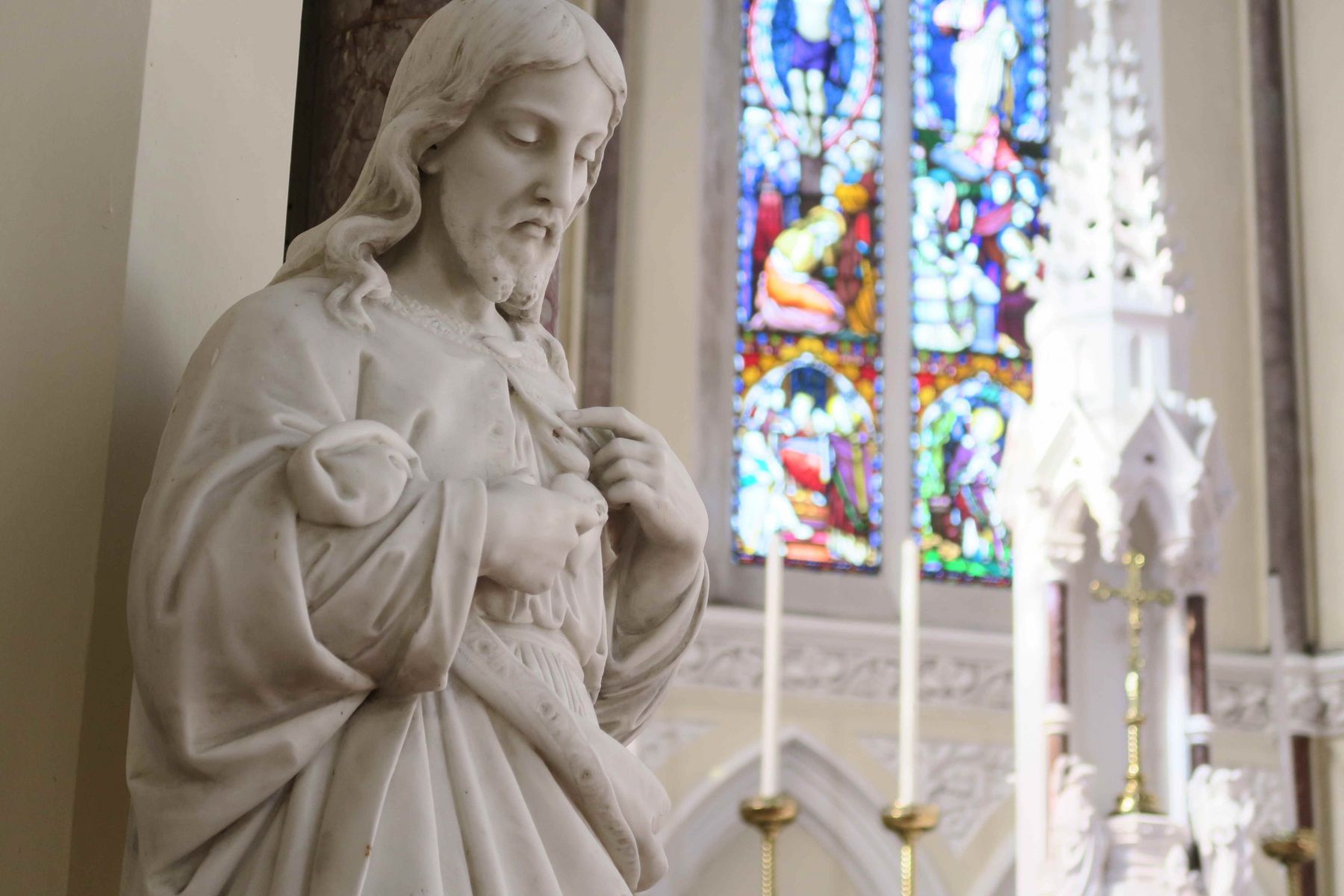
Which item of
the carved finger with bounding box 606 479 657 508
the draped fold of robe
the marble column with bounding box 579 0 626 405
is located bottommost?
the draped fold of robe

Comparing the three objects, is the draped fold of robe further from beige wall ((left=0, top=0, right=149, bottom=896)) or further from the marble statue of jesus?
beige wall ((left=0, top=0, right=149, bottom=896))

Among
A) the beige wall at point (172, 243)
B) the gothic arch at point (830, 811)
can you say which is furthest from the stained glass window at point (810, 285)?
the beige wall at point (172, 243)

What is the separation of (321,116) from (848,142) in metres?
5.86

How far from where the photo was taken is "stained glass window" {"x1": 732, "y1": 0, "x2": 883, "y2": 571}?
28.0 feet

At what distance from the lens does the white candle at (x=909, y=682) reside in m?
4.68

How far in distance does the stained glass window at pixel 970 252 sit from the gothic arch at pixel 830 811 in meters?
1.10

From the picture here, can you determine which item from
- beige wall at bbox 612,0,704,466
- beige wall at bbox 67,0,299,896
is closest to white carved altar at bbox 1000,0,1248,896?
beige wall at bbox 612,0,704,466

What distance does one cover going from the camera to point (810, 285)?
884 cm

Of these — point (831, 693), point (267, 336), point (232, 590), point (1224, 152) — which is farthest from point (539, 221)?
point (1224, 152)

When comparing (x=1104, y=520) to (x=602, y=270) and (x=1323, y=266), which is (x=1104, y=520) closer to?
(x=602, y=270)

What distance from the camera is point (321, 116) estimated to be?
3.49m

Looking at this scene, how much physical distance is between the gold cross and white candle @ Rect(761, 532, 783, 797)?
3.21 feet

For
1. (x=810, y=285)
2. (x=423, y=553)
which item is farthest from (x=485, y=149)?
(x=810, y=285)

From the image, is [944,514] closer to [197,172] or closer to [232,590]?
[197,172]
